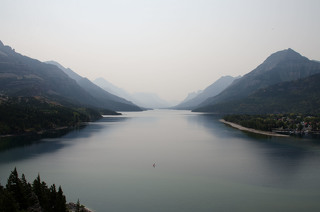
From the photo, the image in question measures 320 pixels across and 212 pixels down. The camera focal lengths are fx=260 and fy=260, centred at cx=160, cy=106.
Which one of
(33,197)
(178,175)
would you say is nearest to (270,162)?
(178,175)

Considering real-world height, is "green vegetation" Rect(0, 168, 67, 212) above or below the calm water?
above

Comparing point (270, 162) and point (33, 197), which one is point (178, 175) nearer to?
point (270, 162)

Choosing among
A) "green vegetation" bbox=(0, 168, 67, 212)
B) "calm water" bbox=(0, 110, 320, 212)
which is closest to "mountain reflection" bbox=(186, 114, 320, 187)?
"calm water" bbox=(0, 110, 320, 212)

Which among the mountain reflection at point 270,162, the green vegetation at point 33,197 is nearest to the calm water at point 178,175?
the mountain reflection at point 270,162

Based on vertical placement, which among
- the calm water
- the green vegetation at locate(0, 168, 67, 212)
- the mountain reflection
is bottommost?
the calm water

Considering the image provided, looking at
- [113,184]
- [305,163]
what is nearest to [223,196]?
[113,184]

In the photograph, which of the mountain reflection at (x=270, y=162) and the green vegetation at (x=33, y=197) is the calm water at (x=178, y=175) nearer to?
the mountain reflection at (x=270, y=162)

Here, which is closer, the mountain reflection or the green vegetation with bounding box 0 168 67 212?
the green vegetation with bounding box 0 168 67 212

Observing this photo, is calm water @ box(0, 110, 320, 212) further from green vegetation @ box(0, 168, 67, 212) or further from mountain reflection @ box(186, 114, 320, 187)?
green vegetation @ box(0, 168, 67, 212)
